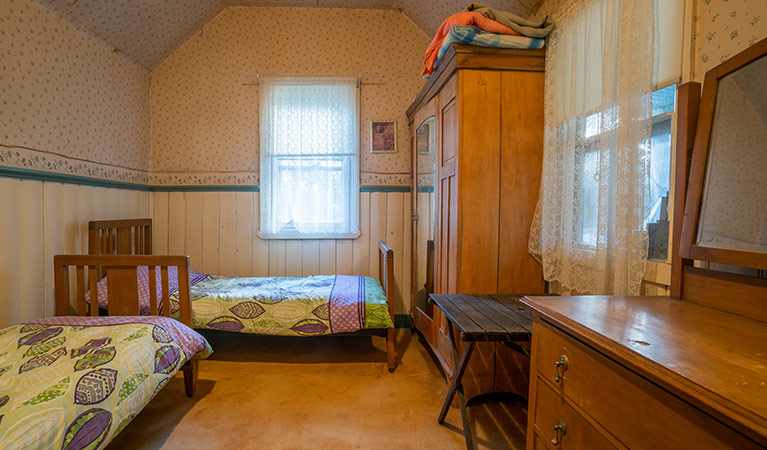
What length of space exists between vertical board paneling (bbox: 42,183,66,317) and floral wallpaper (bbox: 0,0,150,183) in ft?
0.52

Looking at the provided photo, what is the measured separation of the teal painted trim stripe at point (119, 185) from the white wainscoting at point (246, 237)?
40 mm

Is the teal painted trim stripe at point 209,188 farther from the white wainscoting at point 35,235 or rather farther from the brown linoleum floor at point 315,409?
the brown linoleum floor at point 315,409

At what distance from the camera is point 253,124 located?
9.98ft

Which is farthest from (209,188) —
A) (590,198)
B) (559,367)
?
(559,367)

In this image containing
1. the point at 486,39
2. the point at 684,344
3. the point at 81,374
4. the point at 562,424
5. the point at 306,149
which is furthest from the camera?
the point at 306,149

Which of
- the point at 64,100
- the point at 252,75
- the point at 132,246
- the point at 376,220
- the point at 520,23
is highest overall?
the point at 252,75

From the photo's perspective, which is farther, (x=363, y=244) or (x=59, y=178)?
(x=363, y=244)

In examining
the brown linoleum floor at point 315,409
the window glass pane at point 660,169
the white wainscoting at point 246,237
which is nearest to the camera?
the window glass pane at point 660,169

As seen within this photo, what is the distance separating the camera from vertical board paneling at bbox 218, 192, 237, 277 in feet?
10.0

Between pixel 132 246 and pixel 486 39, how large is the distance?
9.80 feet

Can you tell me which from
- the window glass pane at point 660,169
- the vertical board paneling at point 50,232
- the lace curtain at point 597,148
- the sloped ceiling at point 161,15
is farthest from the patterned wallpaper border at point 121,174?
the window glass pane at point 660,169

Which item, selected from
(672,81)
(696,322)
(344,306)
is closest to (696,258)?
(696,322)

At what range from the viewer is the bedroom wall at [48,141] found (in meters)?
1.84

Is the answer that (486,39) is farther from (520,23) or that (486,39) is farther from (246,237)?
(246,237)
